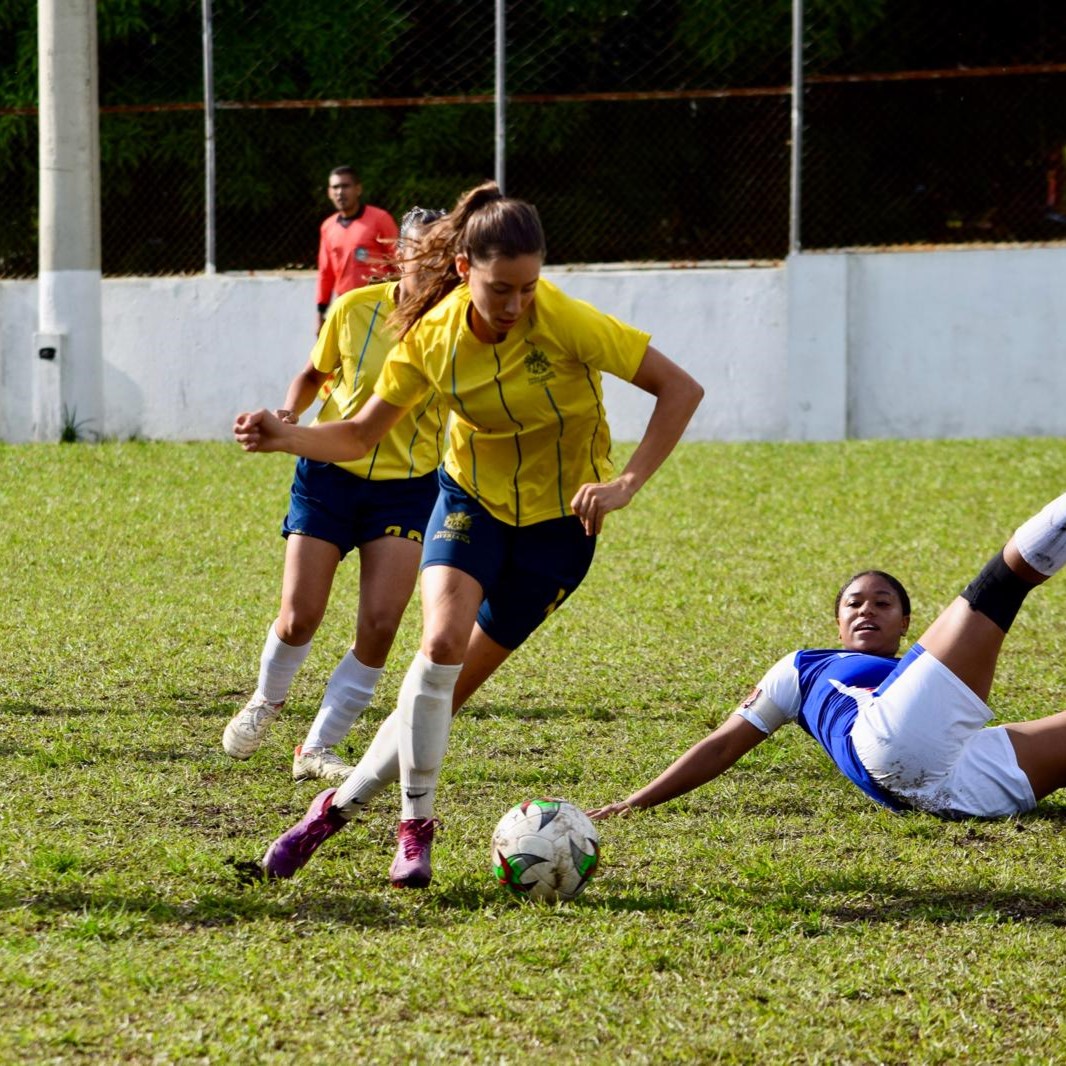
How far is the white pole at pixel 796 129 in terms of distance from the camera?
15258 millimetres

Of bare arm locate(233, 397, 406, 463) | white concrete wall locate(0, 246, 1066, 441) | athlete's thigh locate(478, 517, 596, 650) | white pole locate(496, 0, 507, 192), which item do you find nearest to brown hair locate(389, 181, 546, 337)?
bare arm locate(233, 397, 406, 463)

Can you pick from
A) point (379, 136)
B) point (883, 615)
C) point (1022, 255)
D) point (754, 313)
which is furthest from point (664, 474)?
point (883, 615)

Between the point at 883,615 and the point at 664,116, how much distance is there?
41.1 feet

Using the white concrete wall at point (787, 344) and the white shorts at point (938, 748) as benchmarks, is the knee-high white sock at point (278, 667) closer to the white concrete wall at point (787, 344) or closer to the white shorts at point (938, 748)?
the white shorts at point (938, 748)

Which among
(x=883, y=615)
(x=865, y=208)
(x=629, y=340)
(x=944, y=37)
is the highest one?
(x=944, y=37)

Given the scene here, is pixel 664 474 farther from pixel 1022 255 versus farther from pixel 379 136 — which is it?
pixel 379 136

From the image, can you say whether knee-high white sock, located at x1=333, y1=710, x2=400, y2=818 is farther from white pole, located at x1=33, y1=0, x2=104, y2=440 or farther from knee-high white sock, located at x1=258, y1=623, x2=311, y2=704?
white pole, located at x1=33, y1=0, x2=104, y2=440

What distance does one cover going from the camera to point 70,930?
149 inches

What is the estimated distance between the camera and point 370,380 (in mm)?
5500

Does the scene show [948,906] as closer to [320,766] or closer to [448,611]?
[448,611]

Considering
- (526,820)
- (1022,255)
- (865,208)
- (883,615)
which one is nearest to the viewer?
(526,820)

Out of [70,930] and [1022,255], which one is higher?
[1022,255]

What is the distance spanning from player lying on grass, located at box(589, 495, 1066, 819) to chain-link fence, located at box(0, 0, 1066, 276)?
37.6ft

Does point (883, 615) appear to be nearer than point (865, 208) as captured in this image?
Yes
